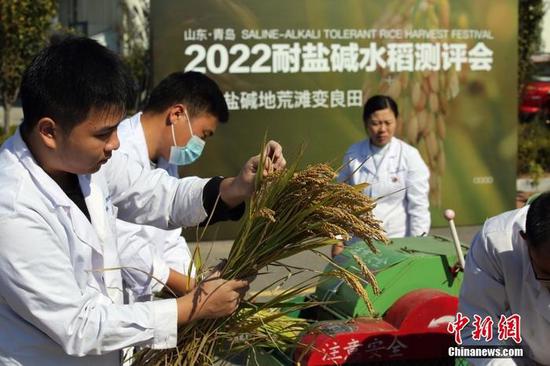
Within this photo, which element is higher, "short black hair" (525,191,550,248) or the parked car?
the parked car

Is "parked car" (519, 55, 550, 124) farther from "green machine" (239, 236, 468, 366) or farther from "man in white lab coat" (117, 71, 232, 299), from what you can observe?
"man in white lab coat" (117, 71, 232, 299)

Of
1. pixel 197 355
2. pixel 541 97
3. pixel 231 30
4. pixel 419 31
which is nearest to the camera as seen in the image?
pixel 197 355

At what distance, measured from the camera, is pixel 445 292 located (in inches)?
162

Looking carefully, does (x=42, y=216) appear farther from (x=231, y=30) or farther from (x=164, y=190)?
(x=231, y=30)

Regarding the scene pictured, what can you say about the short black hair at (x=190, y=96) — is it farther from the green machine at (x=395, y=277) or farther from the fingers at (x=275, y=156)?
the fingers at (x=275, y=156)

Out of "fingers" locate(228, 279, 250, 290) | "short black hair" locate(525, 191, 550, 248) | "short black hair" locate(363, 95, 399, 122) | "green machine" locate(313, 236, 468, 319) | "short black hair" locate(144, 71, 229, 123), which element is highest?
"short black hair" locate(144, 71, 229, 123)

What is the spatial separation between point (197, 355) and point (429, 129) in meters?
7.16

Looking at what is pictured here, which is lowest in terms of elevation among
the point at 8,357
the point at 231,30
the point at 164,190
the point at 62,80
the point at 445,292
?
Answer: the point at 445,292

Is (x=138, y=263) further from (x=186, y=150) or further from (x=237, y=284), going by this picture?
(x=237, y=284)

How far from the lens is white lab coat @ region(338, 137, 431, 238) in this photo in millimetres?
5473

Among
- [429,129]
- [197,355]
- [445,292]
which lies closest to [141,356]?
[197,355]

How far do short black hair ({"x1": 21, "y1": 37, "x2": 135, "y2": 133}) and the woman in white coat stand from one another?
3321 mm

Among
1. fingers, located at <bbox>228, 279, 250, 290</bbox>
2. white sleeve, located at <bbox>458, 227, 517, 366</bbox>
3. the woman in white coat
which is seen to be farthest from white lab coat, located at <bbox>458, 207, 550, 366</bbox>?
the woman in white coat

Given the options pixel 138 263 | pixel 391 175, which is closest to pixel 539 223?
pixel 138 263
